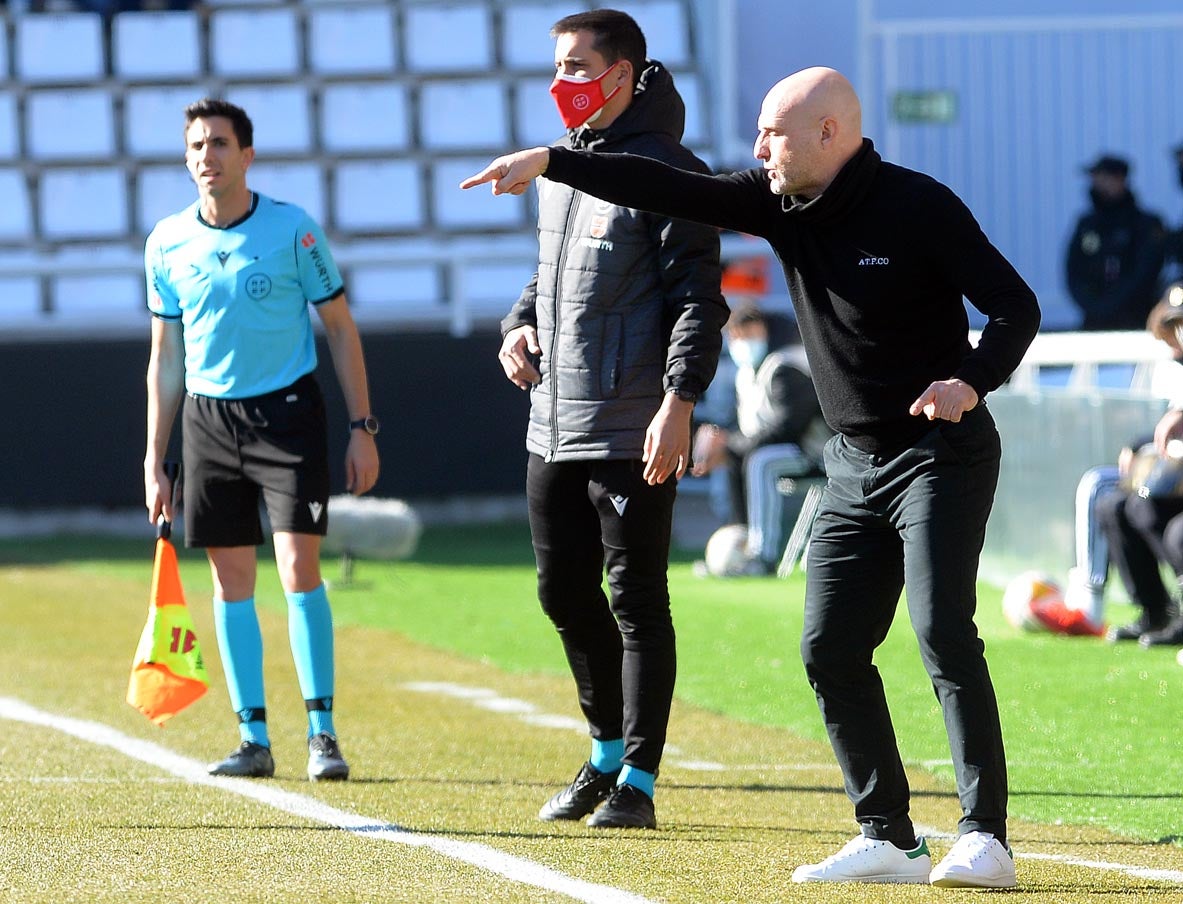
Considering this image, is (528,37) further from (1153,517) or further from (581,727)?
(581,727)

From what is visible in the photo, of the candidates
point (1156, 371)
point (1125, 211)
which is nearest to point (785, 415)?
point (1156, 371)

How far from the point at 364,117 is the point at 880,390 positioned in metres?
15.6

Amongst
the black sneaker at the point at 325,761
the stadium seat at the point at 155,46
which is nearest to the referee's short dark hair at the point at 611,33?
the black sneaker at the point at 325,761

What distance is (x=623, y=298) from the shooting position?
5.11 m

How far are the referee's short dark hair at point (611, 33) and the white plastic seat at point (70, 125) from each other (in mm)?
15032

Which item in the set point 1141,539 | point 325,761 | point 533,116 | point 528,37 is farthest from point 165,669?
point 528,37

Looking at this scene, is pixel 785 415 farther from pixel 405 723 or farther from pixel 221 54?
pixel 221 54

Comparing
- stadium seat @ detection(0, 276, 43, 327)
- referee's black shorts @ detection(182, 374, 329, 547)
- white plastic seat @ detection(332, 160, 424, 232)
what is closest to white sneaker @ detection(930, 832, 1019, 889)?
referee's black shorts @ detection(182, 374, 329, 547)

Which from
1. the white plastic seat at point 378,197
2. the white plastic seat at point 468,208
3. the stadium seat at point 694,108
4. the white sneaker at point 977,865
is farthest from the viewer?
the white plastic seat at point 378,197

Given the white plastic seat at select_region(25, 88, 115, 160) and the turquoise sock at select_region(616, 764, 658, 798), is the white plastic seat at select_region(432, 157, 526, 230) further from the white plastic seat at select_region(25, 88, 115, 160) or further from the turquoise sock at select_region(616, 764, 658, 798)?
the turquoise sock at select_region(616, 764, 658, 798)

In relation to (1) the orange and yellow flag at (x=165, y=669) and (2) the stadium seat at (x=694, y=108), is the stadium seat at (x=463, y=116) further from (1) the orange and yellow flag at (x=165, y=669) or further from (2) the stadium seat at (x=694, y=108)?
(1) the orange and yellow flag at (x=165, y=669)

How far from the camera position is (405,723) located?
7.16m

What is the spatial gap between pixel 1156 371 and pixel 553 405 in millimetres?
5823

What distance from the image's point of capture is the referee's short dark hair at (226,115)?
238 inches
